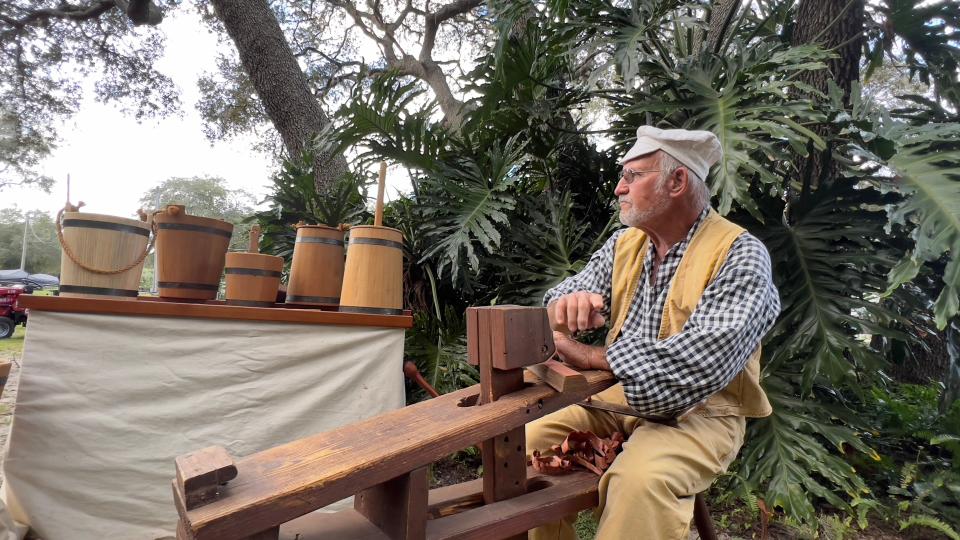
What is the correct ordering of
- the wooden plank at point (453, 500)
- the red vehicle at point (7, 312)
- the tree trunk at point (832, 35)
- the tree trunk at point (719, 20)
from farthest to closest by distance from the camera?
the red vehicle at point (7, 312) < the tree trunk at point (832, 35) < the tree trunk at point (719, 20) < the wooden plank at point (453, 500)

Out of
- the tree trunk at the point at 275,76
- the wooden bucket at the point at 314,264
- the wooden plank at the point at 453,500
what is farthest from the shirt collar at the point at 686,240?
the tree trunk at the point at 275,76

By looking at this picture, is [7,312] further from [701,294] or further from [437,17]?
[701,294]

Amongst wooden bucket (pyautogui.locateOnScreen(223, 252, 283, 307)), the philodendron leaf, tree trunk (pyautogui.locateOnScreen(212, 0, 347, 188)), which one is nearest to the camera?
the philodendron leaf

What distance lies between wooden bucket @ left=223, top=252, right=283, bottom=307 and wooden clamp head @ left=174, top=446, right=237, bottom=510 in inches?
51.7

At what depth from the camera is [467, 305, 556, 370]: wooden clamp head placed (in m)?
1.09

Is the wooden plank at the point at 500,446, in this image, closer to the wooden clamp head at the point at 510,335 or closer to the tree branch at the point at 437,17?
the wooden clamp head at the point at 510,335

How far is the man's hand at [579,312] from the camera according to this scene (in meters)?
1.43

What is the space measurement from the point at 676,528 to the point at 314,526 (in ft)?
2.63

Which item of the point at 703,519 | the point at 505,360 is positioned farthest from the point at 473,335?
the point at 703,519

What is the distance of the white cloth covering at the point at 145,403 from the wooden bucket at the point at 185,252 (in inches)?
6.9

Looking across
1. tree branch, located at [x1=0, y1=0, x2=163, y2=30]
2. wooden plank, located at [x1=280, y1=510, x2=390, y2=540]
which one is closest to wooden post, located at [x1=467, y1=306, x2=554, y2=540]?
wooden plank, located at [x1=280, y1=510, x2=390, y2=540]

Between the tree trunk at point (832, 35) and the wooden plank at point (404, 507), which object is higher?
the tree trunk at point (832, 35)

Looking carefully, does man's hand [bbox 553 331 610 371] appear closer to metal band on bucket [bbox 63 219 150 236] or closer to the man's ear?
the man's ear

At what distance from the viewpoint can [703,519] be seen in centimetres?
156
